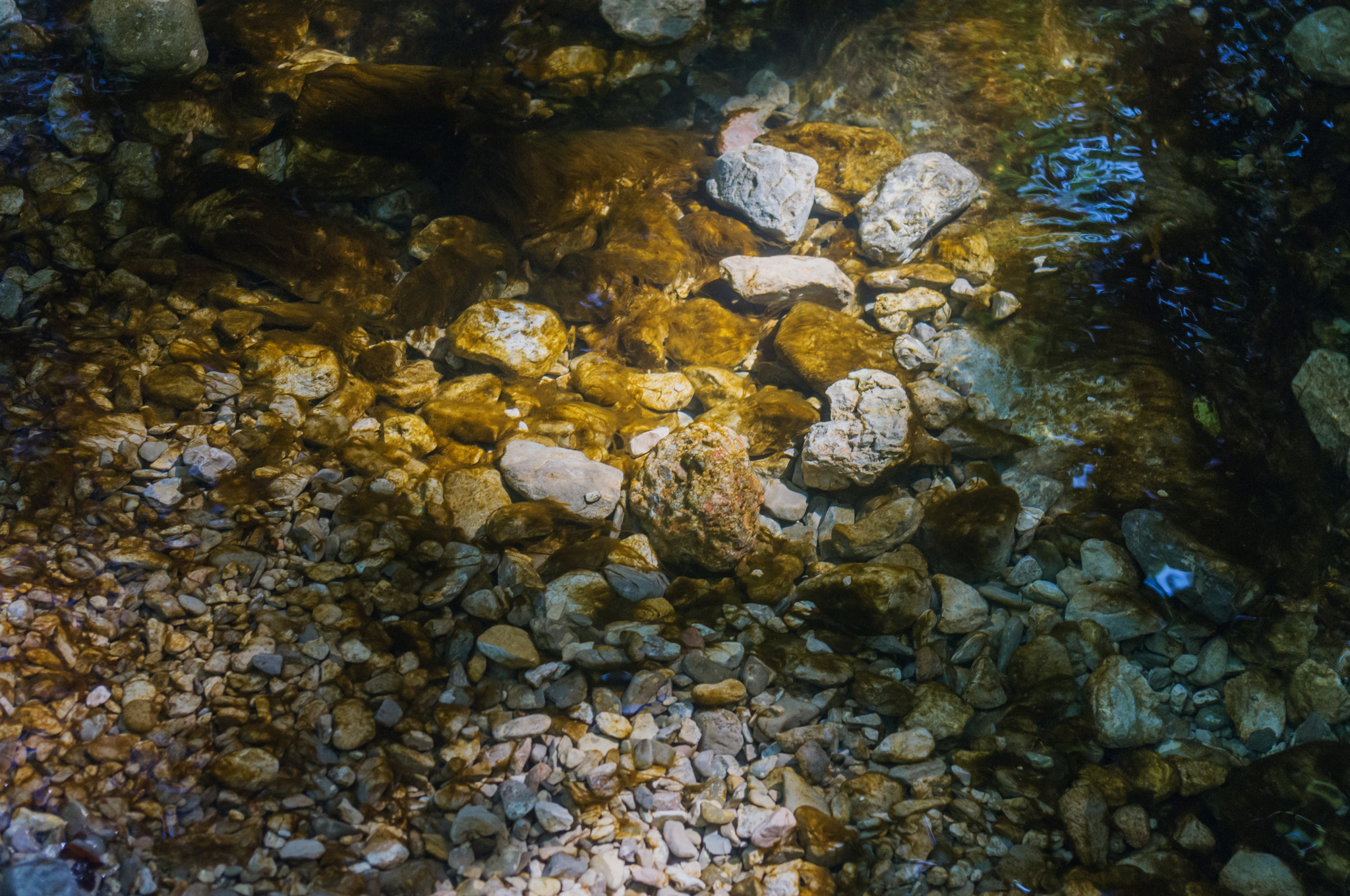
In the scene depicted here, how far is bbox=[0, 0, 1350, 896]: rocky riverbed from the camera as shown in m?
1.57

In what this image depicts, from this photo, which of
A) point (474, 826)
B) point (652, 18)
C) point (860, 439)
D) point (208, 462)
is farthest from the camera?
point (652, 18)

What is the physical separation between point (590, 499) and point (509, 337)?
2.67 ft

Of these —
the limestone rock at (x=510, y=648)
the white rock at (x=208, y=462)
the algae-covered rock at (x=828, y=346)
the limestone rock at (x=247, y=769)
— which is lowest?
the limestone rock at (x=510, y=648)

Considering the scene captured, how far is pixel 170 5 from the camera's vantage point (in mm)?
2984

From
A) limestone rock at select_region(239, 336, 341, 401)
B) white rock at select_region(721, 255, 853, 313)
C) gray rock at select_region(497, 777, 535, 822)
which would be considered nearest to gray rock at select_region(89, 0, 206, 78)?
→ limestone rock at select_region(239, 336, 341, 401)

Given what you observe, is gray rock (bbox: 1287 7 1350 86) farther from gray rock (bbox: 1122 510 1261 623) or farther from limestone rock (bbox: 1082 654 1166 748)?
limestone rock (bbox: 1082 654 1166 748)

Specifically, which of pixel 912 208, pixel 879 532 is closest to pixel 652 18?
pixel 912 208

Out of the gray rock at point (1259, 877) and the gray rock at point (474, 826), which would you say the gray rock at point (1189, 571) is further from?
the gray rock at point (474, 826)

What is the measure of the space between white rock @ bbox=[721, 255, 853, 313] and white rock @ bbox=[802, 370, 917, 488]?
0.67 meters

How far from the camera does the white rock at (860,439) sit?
89.4 inches

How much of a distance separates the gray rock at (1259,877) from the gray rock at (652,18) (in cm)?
400

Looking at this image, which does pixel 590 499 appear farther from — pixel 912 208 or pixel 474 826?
pixel 912 208

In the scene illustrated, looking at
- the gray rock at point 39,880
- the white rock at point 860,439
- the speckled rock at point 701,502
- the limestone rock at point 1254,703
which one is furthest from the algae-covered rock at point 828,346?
the gray rock at point 39,880

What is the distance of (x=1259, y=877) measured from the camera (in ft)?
5.16
